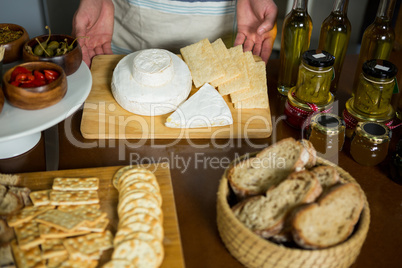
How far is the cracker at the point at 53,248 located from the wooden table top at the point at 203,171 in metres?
0.31

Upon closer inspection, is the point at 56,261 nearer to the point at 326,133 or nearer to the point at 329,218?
the point at 329,218

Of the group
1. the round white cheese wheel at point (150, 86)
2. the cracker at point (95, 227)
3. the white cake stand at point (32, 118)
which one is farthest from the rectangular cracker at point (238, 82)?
the cracker at point (95, 227)

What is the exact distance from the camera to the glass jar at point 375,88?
1249mm

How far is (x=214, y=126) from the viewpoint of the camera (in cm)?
143

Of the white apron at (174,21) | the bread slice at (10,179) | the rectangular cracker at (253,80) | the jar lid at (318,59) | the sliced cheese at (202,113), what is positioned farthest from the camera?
the white apron at (174,21)

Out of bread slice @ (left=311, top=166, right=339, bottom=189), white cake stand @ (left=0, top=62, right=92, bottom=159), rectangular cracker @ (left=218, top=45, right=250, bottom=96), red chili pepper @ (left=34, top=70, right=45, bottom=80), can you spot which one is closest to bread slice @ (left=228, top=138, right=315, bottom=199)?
bread slice @ (left=311, top=166, right=339, bottom=189)

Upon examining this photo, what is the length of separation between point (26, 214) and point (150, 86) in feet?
2.04

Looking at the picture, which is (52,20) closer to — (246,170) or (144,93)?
(144,93)

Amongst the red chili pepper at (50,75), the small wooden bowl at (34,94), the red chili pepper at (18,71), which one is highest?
the red chili pepper at (18,71)

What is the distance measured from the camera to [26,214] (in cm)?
105

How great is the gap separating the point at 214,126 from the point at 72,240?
65cm

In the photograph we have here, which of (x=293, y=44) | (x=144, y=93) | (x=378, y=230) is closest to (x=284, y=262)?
(x=378, y=230)

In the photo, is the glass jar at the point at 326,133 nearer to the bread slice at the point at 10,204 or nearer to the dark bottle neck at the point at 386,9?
the dark bottle neck at the point at 386,9

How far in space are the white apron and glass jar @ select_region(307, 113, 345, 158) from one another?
2.88ft
